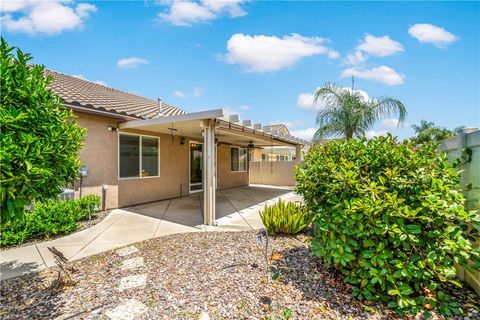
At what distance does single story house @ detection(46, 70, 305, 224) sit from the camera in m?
6.79

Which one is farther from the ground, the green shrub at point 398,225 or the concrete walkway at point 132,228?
the green shrub at point 398,225

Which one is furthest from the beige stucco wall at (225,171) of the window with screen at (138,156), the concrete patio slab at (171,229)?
the concrete patio slab at (171,229)

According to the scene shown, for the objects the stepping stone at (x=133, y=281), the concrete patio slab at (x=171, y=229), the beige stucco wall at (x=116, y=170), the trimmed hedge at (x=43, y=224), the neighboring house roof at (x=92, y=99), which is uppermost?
the neighboring house roof at (x=92, y=99)

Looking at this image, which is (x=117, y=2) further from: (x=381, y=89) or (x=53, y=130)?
(x=381, y=89)

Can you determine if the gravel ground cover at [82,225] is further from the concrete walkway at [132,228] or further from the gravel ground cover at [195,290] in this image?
the gravel ground cover at [195,290]

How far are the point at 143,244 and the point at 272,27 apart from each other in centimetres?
863

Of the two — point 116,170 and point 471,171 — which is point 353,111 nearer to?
point 471,171

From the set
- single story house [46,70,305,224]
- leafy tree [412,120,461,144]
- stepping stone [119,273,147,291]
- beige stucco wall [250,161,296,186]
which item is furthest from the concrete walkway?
leafy tree [412,120,461,144]

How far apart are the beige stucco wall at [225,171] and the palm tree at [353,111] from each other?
5.94 meters

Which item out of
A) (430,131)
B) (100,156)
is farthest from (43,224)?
(430,131)

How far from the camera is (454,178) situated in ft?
10.0

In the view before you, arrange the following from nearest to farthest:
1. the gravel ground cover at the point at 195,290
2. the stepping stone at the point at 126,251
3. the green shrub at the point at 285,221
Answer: the gravel ground cover at the point at 195,290, the stepping stone at the point at 126,251, the green shrub at the point at 285,221

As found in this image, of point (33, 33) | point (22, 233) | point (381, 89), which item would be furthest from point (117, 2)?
point (381, 89)

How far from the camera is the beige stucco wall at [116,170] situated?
25.1 feet
